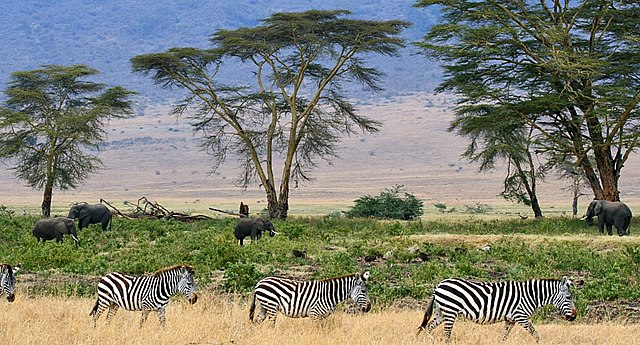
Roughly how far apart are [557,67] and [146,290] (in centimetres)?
2069

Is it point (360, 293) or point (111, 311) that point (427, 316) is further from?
point (111, 311)

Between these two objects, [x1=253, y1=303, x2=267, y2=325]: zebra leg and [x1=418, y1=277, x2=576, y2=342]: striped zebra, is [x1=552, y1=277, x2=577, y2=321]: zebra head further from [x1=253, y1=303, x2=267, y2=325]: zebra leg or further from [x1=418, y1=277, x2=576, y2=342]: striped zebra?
[x1=253, y1=303, x2=267, y2=325]: zebra leg

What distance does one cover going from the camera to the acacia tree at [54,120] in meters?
41.2

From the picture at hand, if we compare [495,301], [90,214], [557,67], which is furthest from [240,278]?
[557,67]

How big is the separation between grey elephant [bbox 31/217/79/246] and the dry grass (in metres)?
11.3

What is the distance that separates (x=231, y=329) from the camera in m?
11.8

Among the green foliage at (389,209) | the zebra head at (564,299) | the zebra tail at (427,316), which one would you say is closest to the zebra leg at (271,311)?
the zebra tail at (427,316)

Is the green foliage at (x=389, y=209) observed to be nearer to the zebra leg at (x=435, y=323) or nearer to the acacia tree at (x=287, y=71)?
the acacia tree at (x=287, y=71)

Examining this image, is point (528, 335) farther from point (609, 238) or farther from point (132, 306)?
point (609, 238)

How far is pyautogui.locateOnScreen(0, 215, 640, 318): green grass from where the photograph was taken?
56.1ft

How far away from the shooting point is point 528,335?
12.4 m

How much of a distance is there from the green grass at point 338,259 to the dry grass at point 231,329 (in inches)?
93.3

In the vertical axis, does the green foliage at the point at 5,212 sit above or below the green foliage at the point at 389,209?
below

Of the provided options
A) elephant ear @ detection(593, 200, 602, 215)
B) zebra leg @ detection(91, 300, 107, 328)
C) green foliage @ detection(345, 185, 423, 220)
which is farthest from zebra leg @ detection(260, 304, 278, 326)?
green foliage @ detection(345, 185, 423, 220)
